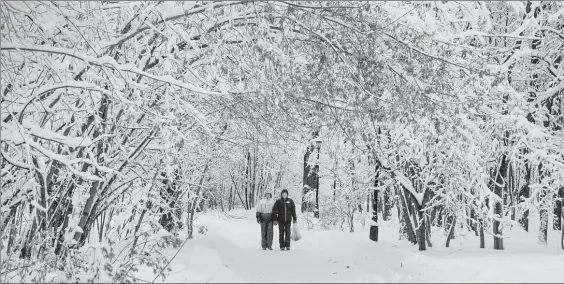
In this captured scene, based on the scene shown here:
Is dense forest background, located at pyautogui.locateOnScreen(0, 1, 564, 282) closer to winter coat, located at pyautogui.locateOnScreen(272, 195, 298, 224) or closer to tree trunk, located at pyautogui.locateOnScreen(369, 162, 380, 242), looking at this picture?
winter coat, located at pyautogui.locateOnScreen(272, 195, 298, 224)

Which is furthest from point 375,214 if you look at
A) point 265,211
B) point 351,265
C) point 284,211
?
point 351,265

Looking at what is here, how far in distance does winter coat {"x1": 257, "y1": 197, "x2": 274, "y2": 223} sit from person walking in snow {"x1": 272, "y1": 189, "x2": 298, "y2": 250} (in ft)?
0.38

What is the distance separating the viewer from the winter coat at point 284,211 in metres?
14.3

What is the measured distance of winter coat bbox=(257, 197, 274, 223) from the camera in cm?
1432

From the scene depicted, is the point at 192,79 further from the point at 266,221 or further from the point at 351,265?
the point at 266,221

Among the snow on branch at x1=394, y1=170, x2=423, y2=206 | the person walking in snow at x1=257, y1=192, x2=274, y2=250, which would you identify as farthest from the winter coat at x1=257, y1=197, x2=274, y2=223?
the snow on branch at x1=394, y1=170, x2=423, y2=206

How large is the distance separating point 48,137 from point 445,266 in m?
7.06

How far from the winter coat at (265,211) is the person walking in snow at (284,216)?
115mm

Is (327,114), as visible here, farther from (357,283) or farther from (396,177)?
(396,177)

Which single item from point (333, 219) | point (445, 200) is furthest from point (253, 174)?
point (445, 200)

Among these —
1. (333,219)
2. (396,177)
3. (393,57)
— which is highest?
(393,57)

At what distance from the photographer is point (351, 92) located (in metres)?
6.61

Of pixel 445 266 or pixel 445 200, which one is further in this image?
pixel 445 200

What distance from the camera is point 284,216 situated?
46.9 ft
